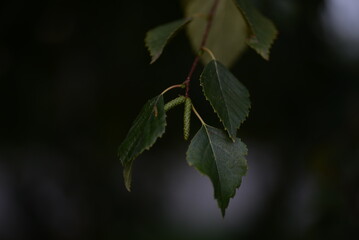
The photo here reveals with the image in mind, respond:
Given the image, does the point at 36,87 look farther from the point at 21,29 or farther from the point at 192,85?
the point at 192,85

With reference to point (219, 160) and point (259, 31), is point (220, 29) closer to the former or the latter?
point (259, 31)

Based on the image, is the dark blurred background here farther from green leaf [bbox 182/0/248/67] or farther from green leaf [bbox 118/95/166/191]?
green leaf [bbox 118/95/166/191]

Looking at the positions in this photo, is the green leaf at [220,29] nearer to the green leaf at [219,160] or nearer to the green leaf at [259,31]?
the green leaf at [259,31]

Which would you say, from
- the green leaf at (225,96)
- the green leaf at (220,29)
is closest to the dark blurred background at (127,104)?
the green leaf at (220,29)

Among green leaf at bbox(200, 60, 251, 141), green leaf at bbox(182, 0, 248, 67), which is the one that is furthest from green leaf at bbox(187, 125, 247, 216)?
green leaf at bbox(182, 0, 248, 67)

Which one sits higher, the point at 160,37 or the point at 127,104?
the point at 160,37

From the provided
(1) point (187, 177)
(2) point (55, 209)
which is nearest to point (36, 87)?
(2) point (55, 209)

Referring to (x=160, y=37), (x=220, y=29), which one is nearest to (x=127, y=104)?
(x=220, y=29)
